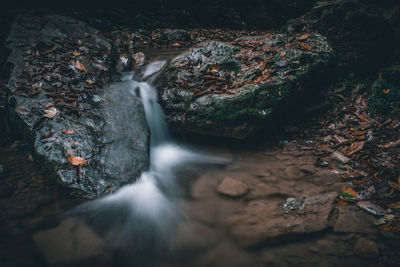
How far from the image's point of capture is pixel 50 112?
2.81 meters

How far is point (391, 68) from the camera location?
3.49 meters

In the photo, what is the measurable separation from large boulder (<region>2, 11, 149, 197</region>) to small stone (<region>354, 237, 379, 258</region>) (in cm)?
262

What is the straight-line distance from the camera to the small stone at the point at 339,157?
109 inches

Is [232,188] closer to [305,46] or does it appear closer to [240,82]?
[240,82]

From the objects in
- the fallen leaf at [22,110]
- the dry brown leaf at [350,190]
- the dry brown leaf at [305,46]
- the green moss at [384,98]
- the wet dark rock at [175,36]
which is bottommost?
the dry brown leaf at [350,190]

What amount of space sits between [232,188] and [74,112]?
2654 millimetres

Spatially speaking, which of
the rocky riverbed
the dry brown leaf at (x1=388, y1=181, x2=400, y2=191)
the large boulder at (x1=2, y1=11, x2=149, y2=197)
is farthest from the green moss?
the large boulder at (x1=2, y1=11, x2=149, y2=197)

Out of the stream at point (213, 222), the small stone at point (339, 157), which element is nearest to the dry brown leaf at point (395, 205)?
the stream at point (213, 222)

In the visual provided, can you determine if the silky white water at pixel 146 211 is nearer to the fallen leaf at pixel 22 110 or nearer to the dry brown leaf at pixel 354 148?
the fallen leaf at pixel 22 110

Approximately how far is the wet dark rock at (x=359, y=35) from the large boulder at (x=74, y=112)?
14.5ft

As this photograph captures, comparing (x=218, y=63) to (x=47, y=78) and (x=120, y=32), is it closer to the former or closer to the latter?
(x=47, y=78)

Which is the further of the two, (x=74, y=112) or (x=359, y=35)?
(x=359, y=35)

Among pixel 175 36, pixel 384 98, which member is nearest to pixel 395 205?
pixel 384 98

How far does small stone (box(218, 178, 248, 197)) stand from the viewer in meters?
2.49
